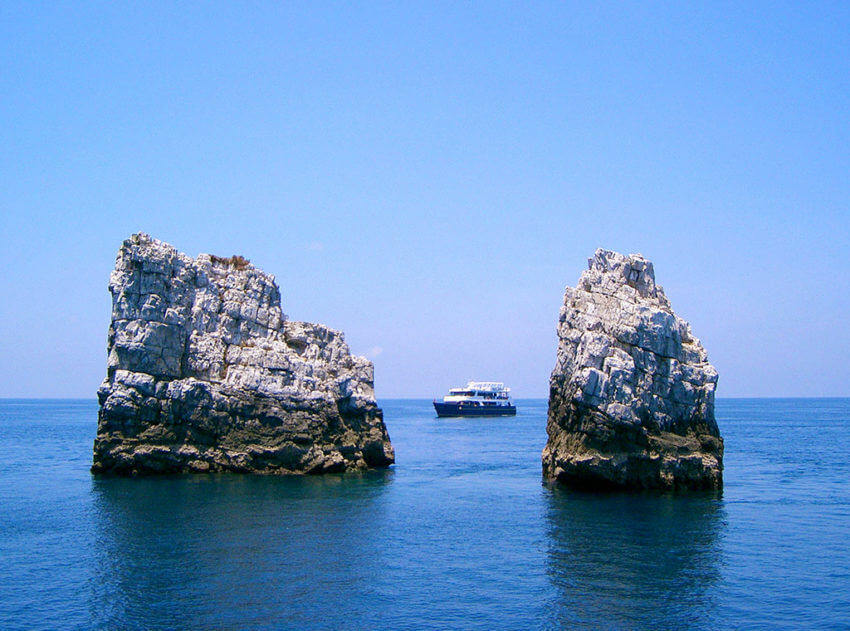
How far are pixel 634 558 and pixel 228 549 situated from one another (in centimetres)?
2382

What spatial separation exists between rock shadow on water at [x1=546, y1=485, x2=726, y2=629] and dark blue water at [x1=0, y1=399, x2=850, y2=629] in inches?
5.9

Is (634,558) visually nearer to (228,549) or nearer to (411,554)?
(411,554)

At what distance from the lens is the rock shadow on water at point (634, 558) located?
35781 millimetres

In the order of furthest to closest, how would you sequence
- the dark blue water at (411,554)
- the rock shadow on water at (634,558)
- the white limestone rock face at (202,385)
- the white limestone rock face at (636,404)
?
the white limestone rock face at (202,385) < the white limestone rock face at (636,404) < the rock shadow on water at (634,558) < the dark blue water at (411,554)

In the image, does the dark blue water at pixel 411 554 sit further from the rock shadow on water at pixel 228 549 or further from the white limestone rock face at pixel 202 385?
the white limestone rock face at pixel 202 385

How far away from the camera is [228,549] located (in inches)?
1806

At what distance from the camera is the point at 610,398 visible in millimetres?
64125

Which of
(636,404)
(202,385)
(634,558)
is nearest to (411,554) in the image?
(634,558)

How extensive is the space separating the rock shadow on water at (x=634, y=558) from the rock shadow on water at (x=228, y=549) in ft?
35.6

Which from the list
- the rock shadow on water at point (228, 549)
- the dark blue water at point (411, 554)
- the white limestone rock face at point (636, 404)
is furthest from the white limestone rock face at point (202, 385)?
the white limestone rock face at point (636, 404)

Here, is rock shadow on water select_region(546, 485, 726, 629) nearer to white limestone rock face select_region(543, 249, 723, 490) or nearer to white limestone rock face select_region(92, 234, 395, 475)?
white limestone rock face select_region(543, 249, 723, 490)

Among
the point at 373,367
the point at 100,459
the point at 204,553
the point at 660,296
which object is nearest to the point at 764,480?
the point at 660,296

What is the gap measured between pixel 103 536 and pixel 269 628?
2033 centimetres

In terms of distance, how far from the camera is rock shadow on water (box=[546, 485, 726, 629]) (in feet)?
117
